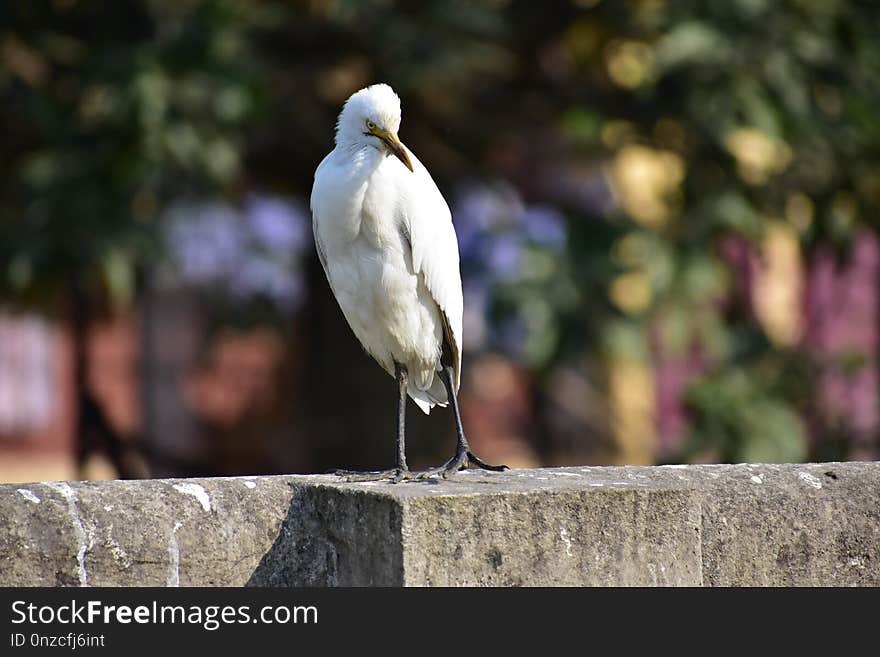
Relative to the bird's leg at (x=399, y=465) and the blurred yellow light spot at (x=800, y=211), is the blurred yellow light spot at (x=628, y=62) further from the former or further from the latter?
the bird's leg at (x=399, y=465)

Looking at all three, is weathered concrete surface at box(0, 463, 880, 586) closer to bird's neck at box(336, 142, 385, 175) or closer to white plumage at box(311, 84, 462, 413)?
white plumage at box(311, 84, 462, 413)

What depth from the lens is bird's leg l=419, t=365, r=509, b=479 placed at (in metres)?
3.41

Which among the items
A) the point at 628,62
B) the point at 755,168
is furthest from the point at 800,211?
the point at 628,62

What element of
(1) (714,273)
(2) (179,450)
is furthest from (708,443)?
(2) (179,450)

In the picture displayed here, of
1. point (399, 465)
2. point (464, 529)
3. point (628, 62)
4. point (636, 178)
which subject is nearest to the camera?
point (464, 529)

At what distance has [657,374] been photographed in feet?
35.5

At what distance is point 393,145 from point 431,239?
268 millimetres

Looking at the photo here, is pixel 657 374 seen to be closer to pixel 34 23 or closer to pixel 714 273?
pixel 714 273

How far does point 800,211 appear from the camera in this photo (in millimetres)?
7238

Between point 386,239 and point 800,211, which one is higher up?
point 800,211

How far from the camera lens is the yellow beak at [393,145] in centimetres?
352

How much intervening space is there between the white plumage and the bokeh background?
264cm

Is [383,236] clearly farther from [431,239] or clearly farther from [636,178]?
[636,178]

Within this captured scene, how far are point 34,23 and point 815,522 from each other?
4.97 m
